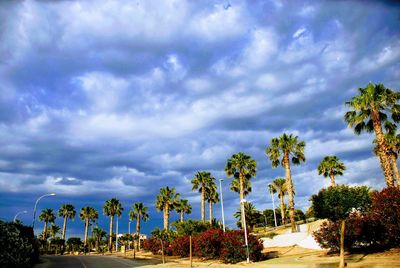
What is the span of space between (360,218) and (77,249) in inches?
4780

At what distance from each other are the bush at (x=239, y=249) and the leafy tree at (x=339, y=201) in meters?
10.0

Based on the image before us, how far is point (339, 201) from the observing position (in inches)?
1561

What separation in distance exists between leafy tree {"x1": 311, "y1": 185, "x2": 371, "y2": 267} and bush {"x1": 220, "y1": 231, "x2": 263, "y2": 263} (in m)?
10.0

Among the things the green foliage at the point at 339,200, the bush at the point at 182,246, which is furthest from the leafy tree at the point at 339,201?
the bush at the point at 182,246

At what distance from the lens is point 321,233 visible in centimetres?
2766

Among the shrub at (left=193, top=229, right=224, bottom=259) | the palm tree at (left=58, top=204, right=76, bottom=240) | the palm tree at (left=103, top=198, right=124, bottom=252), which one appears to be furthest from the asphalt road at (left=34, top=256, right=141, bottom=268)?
the palm tree at (left=58, top=204, right=76, bottom=240)

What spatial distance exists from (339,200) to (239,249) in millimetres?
14364

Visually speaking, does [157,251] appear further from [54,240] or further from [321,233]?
[54,240]

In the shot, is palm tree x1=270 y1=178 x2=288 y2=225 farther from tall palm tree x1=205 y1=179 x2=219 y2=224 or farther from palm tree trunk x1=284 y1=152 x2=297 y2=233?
palm tree trunk x1=284 y1=152 x2=297 y2=233

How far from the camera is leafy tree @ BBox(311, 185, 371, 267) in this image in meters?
38.7

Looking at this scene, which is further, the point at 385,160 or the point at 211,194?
the point at 211,194

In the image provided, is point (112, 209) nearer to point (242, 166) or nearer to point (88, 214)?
point (88, 214)

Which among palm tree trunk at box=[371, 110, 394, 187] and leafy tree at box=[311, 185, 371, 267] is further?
leafy tree at box=[311, 185, 371, 267]

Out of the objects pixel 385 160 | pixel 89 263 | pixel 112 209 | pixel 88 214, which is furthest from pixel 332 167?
pixel 88 214
